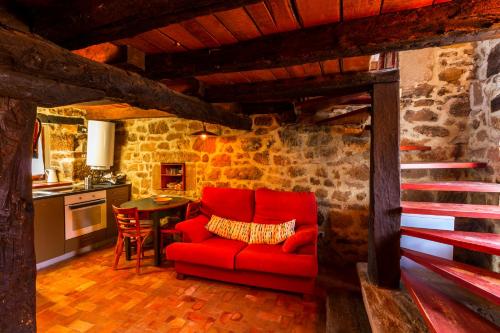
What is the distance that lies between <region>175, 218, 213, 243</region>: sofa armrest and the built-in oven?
61.4 inches

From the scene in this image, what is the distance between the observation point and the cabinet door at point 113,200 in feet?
12.9

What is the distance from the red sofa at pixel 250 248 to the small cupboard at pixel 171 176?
2.60 feet

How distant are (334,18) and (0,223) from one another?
1871 millimetres

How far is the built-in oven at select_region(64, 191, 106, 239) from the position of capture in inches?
131

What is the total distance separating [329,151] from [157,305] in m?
2.58

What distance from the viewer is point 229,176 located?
3787 millimetres

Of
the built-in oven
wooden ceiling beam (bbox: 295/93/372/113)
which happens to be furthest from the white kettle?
wooden ceiling beam (bbox: 295/93/372/113)

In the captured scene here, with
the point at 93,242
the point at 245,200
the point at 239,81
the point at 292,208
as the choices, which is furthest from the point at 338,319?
the point at 93,242

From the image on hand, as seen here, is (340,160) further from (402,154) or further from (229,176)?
(229,176)

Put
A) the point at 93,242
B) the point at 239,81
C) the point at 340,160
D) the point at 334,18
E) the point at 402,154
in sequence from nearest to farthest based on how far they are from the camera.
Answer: the point at 334,18
the point at 239,81
the point at 402,154
the point at 340,160
the point at 93,242

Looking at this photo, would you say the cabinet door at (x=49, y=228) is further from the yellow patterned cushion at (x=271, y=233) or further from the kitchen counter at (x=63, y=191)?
the yellow patterned cushion at (x=271, y=233)

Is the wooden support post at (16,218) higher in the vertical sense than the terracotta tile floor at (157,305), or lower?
higher

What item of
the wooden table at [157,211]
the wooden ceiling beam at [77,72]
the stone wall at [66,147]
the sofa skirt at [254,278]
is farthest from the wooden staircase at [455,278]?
the stone wall at [66,147]

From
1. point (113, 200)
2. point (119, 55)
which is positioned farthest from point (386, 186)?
point (113, 200)
